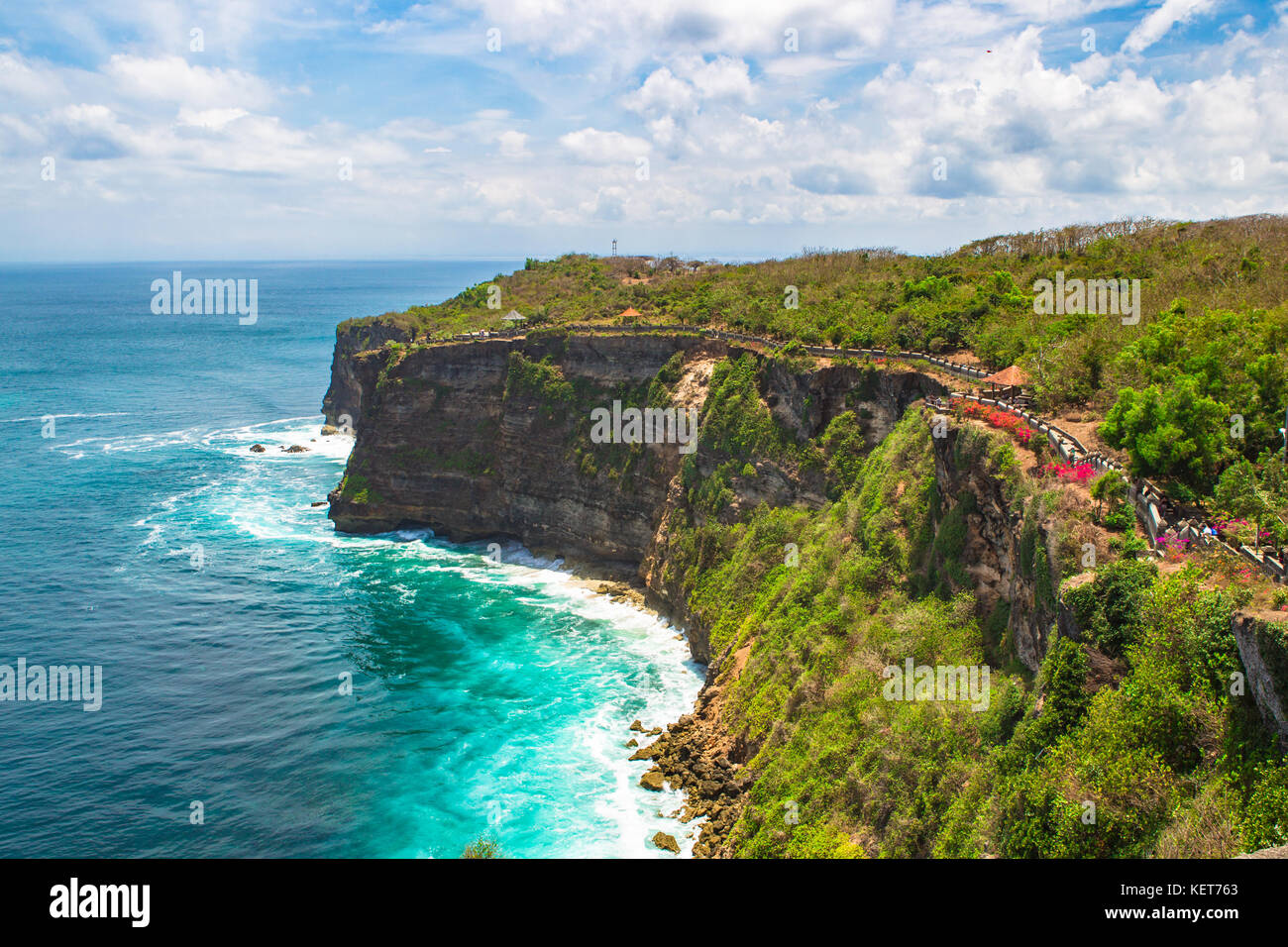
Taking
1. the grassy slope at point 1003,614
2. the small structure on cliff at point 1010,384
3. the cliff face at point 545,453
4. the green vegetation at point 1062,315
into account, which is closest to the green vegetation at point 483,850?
the grassy slope at point 1003,614

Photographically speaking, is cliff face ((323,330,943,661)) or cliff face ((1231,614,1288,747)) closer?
cliff face ((1231,614,1288,747))

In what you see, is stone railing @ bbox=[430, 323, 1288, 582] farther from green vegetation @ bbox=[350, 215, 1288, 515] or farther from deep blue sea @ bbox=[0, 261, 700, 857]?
deep blue sea @ bbox=[0, 261, 700, 857]

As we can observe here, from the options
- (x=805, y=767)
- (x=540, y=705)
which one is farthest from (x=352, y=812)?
(x=805, y=767)

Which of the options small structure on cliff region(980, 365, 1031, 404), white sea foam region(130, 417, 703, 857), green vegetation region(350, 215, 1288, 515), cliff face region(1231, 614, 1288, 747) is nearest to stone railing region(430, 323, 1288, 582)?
small structure on cliff region(980, 365, 1031, 404)

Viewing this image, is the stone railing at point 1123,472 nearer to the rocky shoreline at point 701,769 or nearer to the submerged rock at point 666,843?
the rocky shoreline at point 701,769

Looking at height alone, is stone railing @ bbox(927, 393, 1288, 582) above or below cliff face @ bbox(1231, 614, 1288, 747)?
above

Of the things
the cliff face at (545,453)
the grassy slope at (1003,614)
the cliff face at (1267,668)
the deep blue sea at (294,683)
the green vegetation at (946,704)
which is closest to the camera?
the cliff face at (1267,668)
